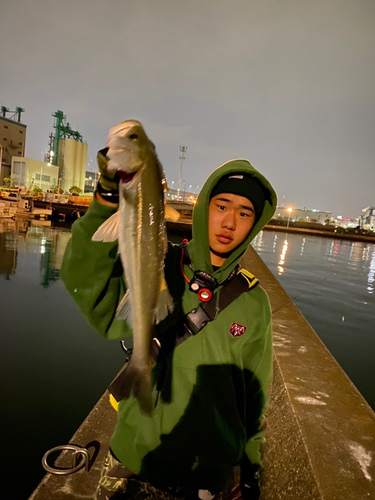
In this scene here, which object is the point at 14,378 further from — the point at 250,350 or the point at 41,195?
the point at 41,195

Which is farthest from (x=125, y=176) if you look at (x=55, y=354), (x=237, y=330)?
(x=55, y=354)

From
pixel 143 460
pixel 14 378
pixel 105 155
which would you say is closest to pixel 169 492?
pixel 143 460

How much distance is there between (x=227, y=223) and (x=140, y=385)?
51.2 inches

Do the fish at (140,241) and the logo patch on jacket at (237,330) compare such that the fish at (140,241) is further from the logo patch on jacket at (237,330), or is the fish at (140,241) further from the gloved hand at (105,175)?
the logo patch on jacket at (237,330)

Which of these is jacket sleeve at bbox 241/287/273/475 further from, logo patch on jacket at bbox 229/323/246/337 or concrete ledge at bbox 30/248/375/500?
concrete ledge at bbox 30/248/375/500

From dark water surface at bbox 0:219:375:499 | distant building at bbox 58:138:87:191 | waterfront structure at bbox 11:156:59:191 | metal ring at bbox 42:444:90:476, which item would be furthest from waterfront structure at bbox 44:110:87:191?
metal ring at bbox 42:444:90:476

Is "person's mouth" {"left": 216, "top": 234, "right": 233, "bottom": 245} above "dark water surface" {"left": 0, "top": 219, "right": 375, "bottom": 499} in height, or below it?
above

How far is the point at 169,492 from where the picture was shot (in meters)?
1.95

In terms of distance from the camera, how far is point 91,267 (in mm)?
1829

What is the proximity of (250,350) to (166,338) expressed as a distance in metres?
0.66

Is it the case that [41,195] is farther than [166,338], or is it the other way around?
[41,195]

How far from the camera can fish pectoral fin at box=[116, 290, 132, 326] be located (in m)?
1.85

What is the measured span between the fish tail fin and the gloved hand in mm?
1143

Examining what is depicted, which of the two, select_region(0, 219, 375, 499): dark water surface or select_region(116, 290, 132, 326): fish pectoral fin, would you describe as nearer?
select_region(116, 290, 132, 326): fish pectoral fin
